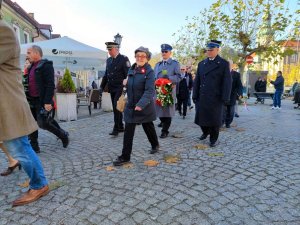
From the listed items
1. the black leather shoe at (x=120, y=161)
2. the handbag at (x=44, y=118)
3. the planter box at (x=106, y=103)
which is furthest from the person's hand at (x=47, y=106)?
the planter box at (x=106, y=103)

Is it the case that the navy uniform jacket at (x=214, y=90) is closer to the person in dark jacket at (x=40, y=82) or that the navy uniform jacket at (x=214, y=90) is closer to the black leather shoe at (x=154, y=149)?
the black leather shoe at (x=154, y=149)

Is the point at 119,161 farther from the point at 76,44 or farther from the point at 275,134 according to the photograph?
the point at 76,44

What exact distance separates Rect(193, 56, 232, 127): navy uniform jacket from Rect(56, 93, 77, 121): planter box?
4950mm

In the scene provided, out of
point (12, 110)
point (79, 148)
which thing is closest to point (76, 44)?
point (79, 148)

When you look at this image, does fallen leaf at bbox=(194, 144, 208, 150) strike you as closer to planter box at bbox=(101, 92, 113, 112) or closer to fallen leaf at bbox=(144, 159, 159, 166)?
fallen leaf at bbox=(144, 159, 159, 166)

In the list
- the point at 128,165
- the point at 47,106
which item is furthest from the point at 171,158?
the point at 47,106

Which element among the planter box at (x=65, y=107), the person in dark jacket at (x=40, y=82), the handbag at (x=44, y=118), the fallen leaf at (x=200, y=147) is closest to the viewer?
the person in dark jacket at (x=40, y=82)

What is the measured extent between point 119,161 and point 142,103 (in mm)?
954

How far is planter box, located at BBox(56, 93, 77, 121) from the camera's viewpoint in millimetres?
9164

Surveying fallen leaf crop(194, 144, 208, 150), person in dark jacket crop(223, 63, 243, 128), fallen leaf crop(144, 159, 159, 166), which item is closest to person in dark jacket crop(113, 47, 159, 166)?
fallen leaf crop(144, 159, 159, 166)

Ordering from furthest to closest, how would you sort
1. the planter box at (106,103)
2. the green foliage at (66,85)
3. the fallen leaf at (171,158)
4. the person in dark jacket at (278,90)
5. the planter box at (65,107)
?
the person in dark jacket at (278,90) < the planter box at (106,103) < the green foliage at (66,85) < the planter box at (65,107) < the fallen leaf at (171,158)

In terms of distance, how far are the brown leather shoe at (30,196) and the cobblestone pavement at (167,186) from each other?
0.06 m

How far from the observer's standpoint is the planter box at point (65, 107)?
9164 millimetres

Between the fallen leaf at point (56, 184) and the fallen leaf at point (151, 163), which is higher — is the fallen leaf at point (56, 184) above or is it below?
below
